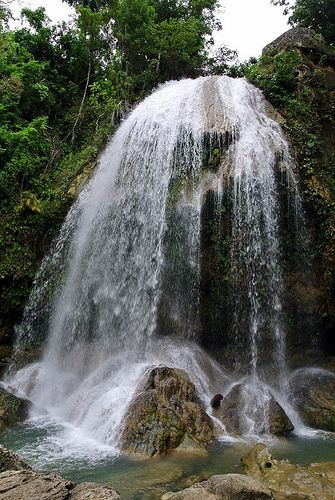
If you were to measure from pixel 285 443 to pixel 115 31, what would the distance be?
1744cm

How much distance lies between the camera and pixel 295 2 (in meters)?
18.7

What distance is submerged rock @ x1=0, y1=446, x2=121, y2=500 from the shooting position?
2832 millimetres

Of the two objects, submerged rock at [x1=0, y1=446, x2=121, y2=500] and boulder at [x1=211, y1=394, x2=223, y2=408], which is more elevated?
boulder at [x1=211, y1=394, x2=223, y2=408]

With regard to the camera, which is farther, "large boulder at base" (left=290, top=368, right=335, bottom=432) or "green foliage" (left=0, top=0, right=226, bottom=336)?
"green foliage" (left=0, top=0, right=226, bottom=336)

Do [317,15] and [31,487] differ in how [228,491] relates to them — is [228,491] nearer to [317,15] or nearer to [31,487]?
[31,487]

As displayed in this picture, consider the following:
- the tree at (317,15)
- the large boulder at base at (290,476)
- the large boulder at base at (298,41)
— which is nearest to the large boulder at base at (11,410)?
the large boulder at base at (290,476)

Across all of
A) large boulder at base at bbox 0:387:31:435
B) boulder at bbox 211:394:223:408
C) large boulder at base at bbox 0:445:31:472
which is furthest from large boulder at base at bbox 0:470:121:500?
boulder at bbox 211:394:223:408

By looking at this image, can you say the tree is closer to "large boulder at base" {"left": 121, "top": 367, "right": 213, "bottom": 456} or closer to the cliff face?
the cliff face

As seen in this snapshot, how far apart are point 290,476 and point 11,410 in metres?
5.27

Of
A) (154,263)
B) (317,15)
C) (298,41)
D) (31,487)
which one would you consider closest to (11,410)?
(154,263)

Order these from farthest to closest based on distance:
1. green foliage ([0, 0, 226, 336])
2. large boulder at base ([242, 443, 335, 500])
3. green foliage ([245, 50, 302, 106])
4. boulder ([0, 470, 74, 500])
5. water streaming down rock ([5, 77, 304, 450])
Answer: green foliage ([245, 50, 302, 106]), green foliage ([0, 0, 226, 336]), water streaming down rock ([5, 77, 304, 450]), large boulder at base ([242, 443, 335, 500]), boulder ([0, 470, 74, 500])

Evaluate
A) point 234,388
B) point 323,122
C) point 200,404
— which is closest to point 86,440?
point 200,404

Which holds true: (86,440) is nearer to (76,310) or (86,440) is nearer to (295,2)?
(76,310)

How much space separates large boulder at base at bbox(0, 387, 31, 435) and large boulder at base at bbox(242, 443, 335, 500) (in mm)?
4365
